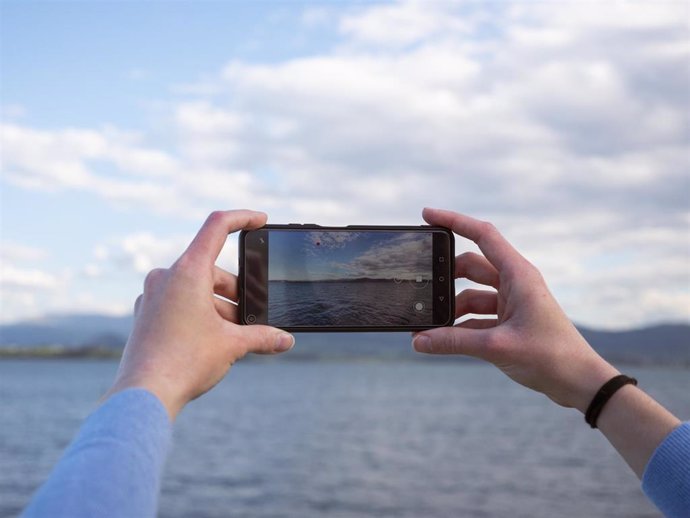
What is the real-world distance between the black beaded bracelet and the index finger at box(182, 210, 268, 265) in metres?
1.29

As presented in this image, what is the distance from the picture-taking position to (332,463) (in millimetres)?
45094

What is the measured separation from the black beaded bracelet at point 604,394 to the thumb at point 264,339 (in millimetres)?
1014

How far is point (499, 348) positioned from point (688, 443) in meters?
0.64

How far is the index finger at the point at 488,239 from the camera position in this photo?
2.69m

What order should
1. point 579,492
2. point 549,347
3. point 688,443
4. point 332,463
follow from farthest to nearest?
1. point 332,463
2. point 579,492
3. point 549,347
4. point 688,443

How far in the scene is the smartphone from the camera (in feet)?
10.7

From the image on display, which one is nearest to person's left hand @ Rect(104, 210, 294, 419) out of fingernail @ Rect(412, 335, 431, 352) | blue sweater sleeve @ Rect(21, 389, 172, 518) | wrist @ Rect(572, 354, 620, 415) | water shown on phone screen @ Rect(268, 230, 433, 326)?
blue sweater sleeve @ Rect(21, 389, 172, 518)

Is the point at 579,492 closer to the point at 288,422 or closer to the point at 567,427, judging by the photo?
the point at 567,427

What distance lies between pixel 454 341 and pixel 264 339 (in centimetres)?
72

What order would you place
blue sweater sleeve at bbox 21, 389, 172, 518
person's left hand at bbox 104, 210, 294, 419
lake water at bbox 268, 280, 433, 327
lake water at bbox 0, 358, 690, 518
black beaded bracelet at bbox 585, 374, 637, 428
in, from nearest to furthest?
blue sweater sleeve at bbox 21, 389, 172, 518
person's left hand at bbox 104, 210, 294, 419
black beaded bracelet at bbox 585, 374, 637, 428
lake water at bbox 268, 280, 433, 327
lake water at bbox 0, 358, 690, 518

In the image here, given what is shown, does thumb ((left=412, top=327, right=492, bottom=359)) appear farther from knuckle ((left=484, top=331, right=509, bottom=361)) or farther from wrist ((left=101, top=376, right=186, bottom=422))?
wrist ((left=101, top=376, right=186, bottom=422))

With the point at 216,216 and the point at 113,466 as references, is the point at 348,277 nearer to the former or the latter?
the point at 216,216

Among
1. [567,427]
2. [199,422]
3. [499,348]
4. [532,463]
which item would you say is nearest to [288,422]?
[199,422]

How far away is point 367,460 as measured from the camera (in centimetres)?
4600
